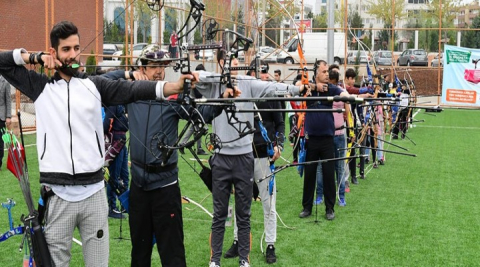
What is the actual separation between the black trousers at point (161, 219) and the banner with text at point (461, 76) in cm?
2088

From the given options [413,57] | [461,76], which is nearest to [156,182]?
[461,76]

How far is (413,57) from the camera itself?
103ft

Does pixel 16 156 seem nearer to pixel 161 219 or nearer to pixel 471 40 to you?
pixel 161 219

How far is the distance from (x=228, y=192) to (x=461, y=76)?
792 inches

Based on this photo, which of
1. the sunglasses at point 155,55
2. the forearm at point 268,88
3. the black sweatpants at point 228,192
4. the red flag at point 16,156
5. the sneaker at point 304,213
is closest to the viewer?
the red flag at point 16,156

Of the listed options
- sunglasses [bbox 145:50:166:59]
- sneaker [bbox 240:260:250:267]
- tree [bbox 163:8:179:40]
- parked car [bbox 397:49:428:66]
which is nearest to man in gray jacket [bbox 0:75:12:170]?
sneaker [bbox 240:260:250:267]

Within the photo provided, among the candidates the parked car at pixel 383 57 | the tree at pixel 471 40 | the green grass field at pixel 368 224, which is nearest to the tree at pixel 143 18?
the green grass field at pixel 368 224

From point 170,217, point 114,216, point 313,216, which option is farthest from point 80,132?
point 313,216

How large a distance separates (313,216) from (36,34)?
1158cm

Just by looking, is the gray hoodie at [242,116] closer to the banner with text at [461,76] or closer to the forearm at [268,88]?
the forearm at [268,88]

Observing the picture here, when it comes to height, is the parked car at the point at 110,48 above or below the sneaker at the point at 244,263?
above

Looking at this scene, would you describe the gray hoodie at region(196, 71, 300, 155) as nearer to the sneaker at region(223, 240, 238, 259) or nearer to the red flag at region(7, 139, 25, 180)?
the sneaker at region(223, 240, 238, 259)

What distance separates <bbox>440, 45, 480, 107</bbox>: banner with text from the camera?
917 inches

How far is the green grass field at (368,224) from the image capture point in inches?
234
